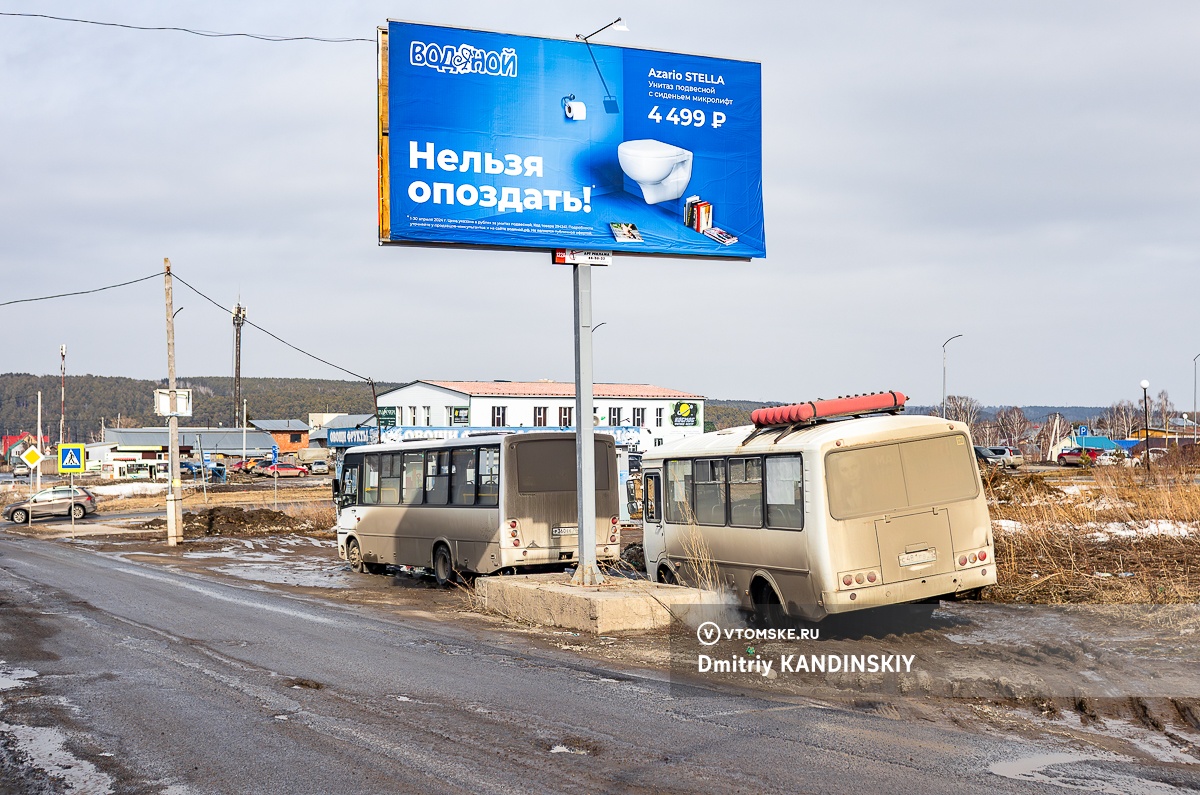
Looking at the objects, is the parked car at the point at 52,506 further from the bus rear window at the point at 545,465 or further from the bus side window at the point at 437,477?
the bus rear window at the point at 545,465

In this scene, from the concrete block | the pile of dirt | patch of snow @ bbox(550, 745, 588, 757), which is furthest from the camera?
the pile of dirt

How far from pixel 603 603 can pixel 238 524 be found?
30.1 metres

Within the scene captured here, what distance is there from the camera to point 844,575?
11.5m

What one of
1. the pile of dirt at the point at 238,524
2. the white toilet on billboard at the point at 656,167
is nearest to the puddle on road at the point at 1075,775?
the white toilet on billboard at the point at 656,167

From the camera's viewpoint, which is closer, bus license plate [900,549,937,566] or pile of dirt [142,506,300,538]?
bus license plate [900,549,937,566]

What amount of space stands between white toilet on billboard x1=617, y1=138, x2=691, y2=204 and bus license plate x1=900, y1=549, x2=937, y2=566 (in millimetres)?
5968

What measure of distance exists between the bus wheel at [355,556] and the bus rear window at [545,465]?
6.81 m

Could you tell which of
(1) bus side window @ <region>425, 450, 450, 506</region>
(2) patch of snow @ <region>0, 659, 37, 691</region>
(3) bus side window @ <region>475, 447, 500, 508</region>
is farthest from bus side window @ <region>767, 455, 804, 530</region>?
(1) bus side window @ <region>425, 450, 450, 506</region>

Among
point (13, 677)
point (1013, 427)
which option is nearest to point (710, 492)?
point (13, 677)

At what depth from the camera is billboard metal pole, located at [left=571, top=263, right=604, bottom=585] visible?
13.8 m

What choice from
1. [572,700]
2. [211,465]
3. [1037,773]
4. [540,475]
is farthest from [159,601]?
[211,465]

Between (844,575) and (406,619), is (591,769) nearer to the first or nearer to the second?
(844,575)

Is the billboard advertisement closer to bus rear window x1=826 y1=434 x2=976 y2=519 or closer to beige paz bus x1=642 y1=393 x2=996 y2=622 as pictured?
beige paz bus x1=642 y1=393 x2=996 y2=622

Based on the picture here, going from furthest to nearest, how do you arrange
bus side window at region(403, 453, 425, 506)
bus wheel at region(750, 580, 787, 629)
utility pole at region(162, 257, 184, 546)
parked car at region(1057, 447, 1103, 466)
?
parked car at region(1057, 447, 1103, 466), utility pole at region(162, 257, 184, 546), bus side window at region(403, 453, 425, 506), bus wheel at region(750, 580, 787, 629)
